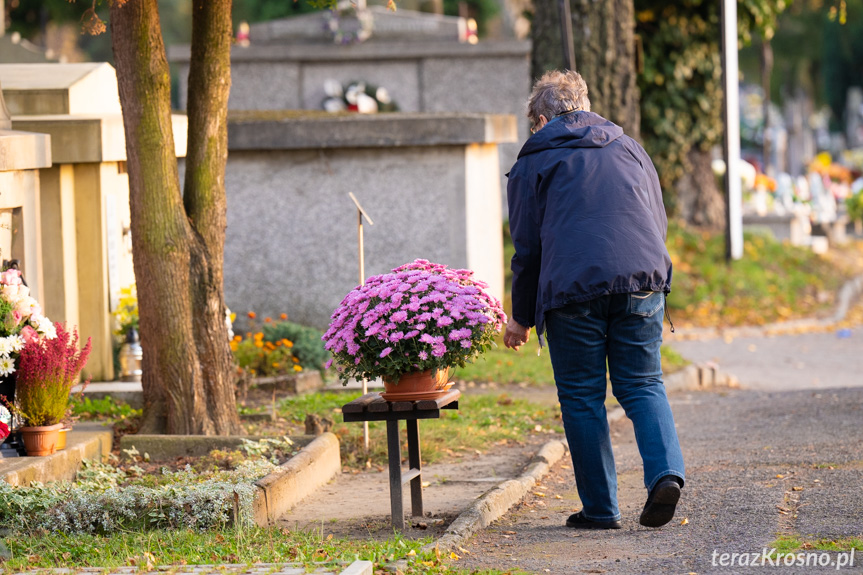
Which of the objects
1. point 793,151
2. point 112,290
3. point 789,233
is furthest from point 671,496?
point 793,151

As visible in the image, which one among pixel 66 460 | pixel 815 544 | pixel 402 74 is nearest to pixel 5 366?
pixel 66 460

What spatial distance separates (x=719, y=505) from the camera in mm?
5078

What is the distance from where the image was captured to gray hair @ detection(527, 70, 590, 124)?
15.7ft

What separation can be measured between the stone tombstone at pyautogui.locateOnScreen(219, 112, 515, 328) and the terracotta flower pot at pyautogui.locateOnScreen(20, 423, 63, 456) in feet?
16.2

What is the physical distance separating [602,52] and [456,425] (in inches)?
259

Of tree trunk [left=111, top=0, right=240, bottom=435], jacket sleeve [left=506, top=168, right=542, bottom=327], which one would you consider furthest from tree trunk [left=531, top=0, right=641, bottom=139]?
jacket sleeve [left=506, top=168, right=542, bottom=327]

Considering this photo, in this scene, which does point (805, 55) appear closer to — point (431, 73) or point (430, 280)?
point (431, 73)

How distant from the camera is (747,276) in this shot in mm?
15188

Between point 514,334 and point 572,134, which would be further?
point 514,334

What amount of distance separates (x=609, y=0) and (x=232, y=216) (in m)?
5.06

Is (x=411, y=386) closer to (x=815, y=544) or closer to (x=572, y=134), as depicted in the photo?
(x=572, y=134)

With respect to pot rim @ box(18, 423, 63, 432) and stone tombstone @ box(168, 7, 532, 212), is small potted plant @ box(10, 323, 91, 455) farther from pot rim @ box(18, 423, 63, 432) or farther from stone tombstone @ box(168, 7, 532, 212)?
stone tombstone @ box(168, 7, 532, 212)

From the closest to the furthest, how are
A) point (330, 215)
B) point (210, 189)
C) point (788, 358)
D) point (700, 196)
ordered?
1. point (210, 189)
2. point (330, 215)
3. point (788, 358)
4. point (700, 196)

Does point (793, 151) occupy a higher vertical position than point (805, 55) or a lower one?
A: lower
